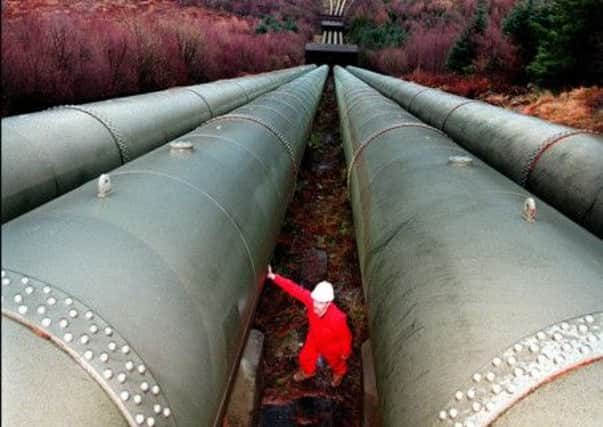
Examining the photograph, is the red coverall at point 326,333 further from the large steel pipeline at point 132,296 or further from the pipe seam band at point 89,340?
the pipe seam band at point 89,340

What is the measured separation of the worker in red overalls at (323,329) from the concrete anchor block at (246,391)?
67 cm

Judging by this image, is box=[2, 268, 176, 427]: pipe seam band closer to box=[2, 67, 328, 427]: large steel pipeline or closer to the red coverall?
box=[2, 67, 328, 427]: large steel pipeline

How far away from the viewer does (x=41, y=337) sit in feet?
6.44

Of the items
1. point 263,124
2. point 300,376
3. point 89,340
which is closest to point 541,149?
point 263,124

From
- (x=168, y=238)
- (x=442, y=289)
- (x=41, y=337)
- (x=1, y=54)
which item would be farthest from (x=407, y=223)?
(x=1, y=54)

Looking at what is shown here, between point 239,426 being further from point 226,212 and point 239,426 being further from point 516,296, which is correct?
point 516,296

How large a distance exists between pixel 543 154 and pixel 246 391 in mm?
4405

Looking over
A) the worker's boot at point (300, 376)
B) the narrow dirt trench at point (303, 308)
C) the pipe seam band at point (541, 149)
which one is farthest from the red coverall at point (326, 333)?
the pipe seam band at point (541, 149)

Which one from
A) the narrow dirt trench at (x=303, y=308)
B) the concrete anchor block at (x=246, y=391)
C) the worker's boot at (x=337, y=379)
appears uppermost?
the concrete anchor block at (x=246, y=391)

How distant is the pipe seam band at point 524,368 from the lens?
2.10 m

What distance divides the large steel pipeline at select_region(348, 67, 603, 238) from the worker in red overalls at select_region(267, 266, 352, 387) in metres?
2.63

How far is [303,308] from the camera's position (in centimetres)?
688

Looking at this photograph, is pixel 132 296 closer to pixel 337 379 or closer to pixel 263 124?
pixel 337 379

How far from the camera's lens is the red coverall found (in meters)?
5.07
